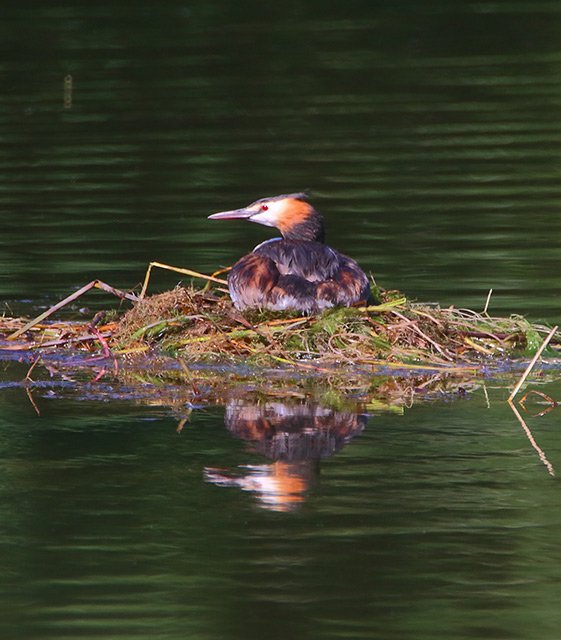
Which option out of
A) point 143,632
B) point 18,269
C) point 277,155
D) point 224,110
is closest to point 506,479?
point 143,632

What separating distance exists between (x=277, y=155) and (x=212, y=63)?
7.59 m

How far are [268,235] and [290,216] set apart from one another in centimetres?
342

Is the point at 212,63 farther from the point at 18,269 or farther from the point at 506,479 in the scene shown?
the point at 506,479

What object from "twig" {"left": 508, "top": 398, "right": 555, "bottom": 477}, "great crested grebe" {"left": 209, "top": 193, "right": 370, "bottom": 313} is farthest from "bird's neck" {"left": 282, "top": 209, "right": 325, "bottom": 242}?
"twig" {"left": 508, "top": 398, "right": 555, "bottom": 477}

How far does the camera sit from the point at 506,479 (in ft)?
24.1

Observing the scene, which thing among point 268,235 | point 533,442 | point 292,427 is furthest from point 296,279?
point 268,235

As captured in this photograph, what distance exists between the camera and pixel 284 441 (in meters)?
8.02

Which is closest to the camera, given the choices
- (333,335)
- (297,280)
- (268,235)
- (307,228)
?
(333,335)

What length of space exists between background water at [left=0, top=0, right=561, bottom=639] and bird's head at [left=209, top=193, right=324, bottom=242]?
86cm

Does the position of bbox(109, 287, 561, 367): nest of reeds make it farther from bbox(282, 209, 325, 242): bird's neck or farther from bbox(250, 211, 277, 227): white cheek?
bbox(250, 211, 277, 227): white cheek

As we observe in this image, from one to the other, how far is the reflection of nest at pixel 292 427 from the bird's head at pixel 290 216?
84.7 inches

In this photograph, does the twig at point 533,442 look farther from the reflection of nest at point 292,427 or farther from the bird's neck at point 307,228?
the bird's neck at point 307,228

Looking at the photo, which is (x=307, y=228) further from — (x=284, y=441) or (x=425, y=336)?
(x=284, y=441)

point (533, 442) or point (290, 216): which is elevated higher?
point (290, 216)
